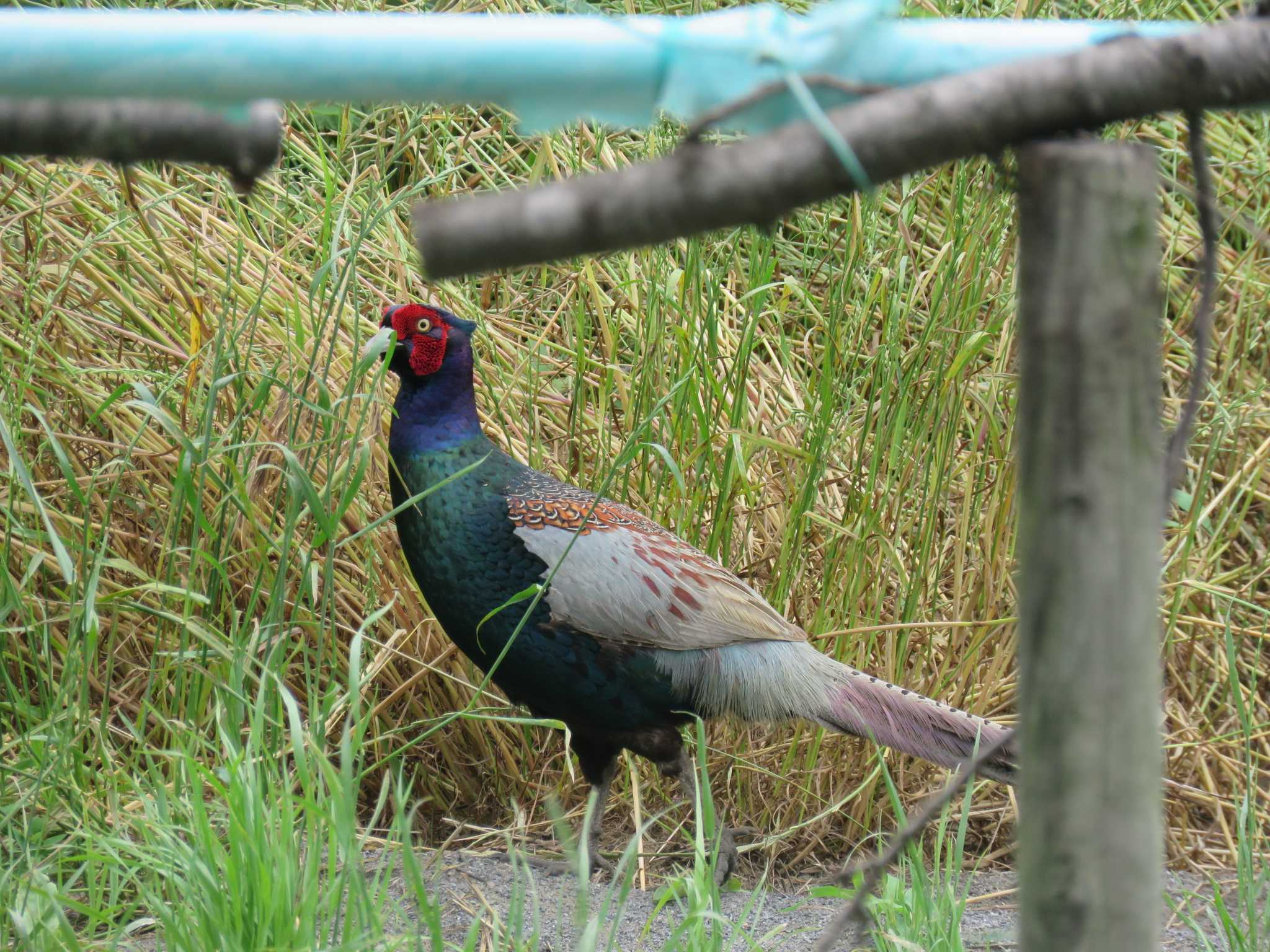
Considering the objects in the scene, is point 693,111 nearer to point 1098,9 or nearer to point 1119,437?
point 1119,437

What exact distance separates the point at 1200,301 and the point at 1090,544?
23 cm

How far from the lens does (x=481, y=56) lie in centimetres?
91

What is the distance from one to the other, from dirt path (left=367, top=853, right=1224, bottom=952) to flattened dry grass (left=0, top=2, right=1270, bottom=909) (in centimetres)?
17

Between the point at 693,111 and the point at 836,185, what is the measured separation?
0.47 ft

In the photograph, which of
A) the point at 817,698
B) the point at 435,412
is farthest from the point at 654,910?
the point at 435,412

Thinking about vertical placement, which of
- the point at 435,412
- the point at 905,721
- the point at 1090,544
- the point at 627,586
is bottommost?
the point at 905,721

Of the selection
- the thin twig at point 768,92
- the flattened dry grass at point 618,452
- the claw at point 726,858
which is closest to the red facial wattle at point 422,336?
the flattened dry grass at point 618,452

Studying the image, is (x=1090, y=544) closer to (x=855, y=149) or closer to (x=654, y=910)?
(x=855, y=149)

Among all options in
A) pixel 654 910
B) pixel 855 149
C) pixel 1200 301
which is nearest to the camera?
pixel 855 149

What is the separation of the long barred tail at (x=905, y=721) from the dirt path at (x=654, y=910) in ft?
1.01

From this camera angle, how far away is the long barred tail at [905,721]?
9.23ft

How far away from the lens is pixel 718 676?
9.62 feet

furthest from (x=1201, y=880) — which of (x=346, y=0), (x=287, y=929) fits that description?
(x=346, y=0)

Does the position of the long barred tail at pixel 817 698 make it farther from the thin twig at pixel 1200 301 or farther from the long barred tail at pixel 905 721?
the thin twig at pixel 1200 301
